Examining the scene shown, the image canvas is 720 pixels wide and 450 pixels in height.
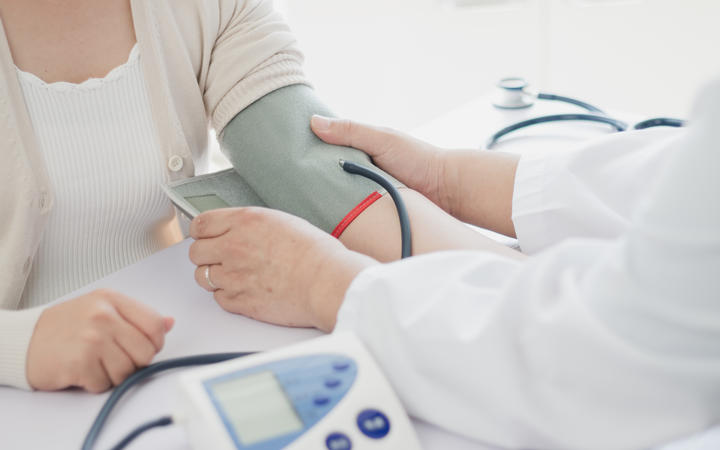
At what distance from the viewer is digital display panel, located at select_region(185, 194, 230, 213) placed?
2.45 feet

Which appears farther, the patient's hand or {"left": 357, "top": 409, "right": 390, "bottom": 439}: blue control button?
the patient's hand

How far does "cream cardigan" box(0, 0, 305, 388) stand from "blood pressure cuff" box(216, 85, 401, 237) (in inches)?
1.1

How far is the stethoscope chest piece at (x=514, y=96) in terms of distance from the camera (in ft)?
3.97

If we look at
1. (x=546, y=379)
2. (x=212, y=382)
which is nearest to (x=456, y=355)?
(x=546, y=379)

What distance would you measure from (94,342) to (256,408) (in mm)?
186

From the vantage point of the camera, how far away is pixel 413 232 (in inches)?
28.6

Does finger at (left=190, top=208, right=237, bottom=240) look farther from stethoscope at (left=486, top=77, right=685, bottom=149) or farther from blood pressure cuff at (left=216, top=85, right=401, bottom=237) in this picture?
stethoscope at (left=486, top=77, right=685, bottom=149)

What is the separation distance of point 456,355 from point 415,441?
0.07 meters

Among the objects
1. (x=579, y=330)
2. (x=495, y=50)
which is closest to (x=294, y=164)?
(x=579, y=330)

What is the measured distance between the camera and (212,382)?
0.45 m

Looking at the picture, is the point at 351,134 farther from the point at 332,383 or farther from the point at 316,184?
the point at 332,383

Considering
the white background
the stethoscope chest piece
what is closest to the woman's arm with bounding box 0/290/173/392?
the stethoscope chest piece

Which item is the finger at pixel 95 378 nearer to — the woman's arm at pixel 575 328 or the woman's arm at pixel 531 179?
the woman's arm at pixel 575 328

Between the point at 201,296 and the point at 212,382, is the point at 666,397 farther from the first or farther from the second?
the point at 201,296
